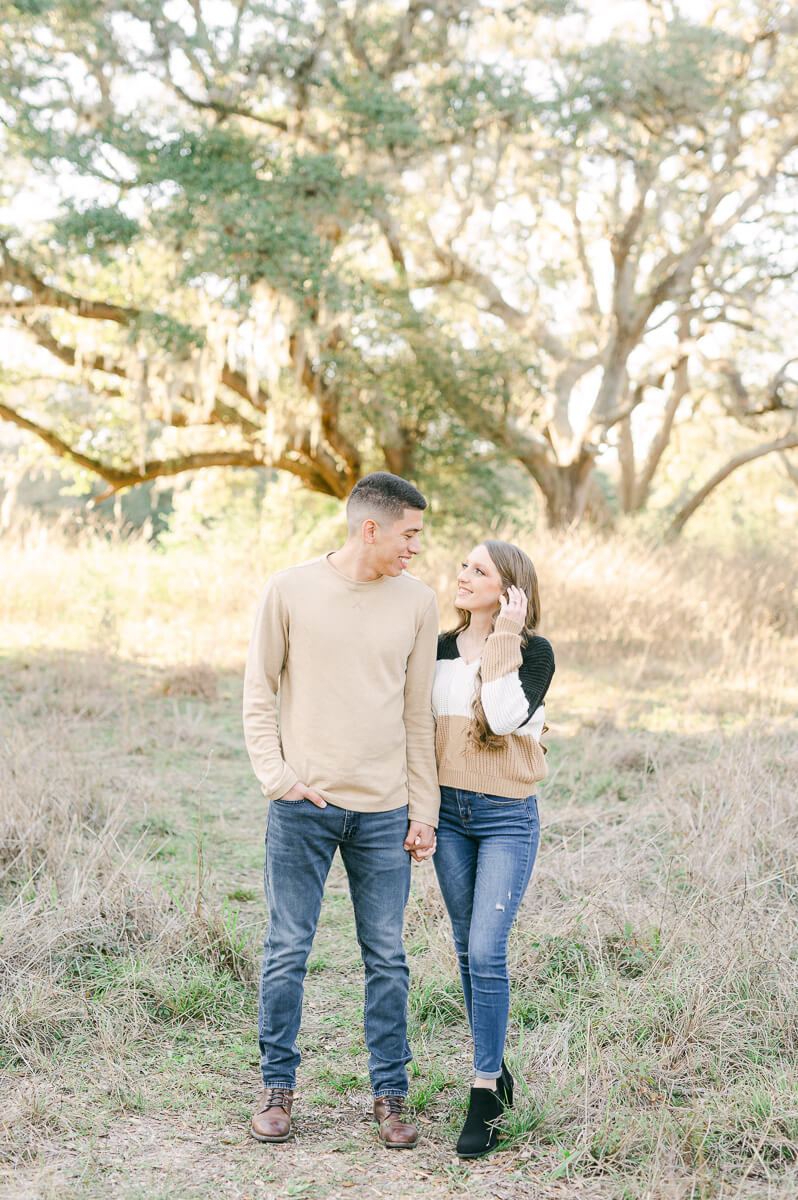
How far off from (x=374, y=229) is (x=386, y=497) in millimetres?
11592

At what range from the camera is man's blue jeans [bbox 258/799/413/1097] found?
272 cm

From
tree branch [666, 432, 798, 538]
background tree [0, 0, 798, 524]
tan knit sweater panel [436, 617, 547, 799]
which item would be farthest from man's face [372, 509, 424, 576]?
tree branch [666, 432, 798, 538]

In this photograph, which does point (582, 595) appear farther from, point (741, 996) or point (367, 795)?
point (367, 795)

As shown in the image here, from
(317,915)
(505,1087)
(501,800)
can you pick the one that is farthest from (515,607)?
(505,1087)

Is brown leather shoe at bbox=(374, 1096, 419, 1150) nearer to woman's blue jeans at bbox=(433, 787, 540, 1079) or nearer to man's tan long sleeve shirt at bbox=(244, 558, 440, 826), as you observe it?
woman's blue jeans at bbox=(433, 787, 540, 1079)

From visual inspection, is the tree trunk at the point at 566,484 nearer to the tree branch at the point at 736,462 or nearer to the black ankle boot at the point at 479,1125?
the tree branch at the point at 736,462

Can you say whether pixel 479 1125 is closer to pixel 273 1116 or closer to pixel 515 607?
pixel 273 1116

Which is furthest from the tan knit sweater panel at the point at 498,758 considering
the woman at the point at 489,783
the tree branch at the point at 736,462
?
the tree branch at the point at 736,462

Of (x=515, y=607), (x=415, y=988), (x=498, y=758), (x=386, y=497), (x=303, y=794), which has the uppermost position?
(x=386, y=497)

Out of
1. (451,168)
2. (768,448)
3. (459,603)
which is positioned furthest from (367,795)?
(768,448)

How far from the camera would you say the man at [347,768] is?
2.71 meters

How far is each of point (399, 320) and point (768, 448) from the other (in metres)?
6.76

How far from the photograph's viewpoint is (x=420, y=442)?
14383mm

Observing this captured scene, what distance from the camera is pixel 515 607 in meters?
2.80
